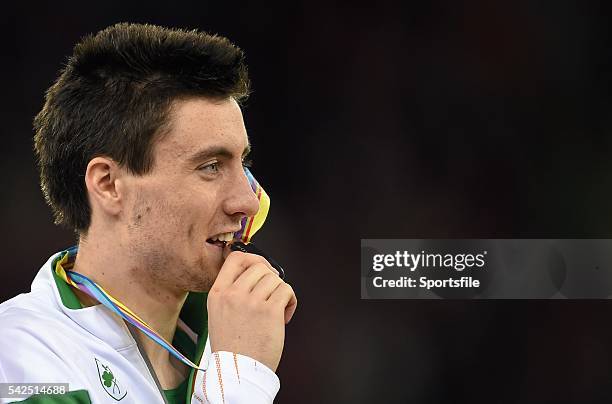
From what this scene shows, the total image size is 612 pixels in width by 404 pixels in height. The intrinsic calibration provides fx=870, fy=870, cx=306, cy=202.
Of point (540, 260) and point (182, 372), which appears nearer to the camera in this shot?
point (182, 372)

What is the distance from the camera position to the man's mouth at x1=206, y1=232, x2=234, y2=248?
1.84m

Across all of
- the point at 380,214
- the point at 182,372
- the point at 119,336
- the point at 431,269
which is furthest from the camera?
the point at 380,214

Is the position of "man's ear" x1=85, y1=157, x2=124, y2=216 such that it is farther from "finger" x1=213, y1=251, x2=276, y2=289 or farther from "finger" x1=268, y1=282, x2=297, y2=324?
"finger" x1=268, y1=282, x2=297, y2=324

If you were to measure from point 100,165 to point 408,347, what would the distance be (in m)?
2.48

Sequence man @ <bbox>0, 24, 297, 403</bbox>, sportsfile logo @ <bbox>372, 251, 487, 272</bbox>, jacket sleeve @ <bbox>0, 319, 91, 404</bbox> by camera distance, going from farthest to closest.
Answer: sportsfile logo @ <bbox>372, 251, 487, 272</bbox>
man @ <bbox>0, 24, 297, 403</bbox>
jacket sleeve @ <bbox>0, 319, 91, 404</bbox>

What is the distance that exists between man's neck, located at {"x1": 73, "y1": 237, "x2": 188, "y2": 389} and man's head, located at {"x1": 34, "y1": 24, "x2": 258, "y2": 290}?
0.04 meters

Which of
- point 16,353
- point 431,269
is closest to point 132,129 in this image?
point 16,353

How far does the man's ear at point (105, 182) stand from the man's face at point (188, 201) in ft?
0.08

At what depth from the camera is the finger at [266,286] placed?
5.76 feet

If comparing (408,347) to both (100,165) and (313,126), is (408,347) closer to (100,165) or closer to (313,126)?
(313,126)

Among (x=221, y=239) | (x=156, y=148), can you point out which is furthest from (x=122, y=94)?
(x=221, y=239)

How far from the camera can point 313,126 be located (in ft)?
12.8

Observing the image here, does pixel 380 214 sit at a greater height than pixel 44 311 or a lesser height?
greater

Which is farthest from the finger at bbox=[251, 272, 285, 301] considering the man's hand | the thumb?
the thumb
